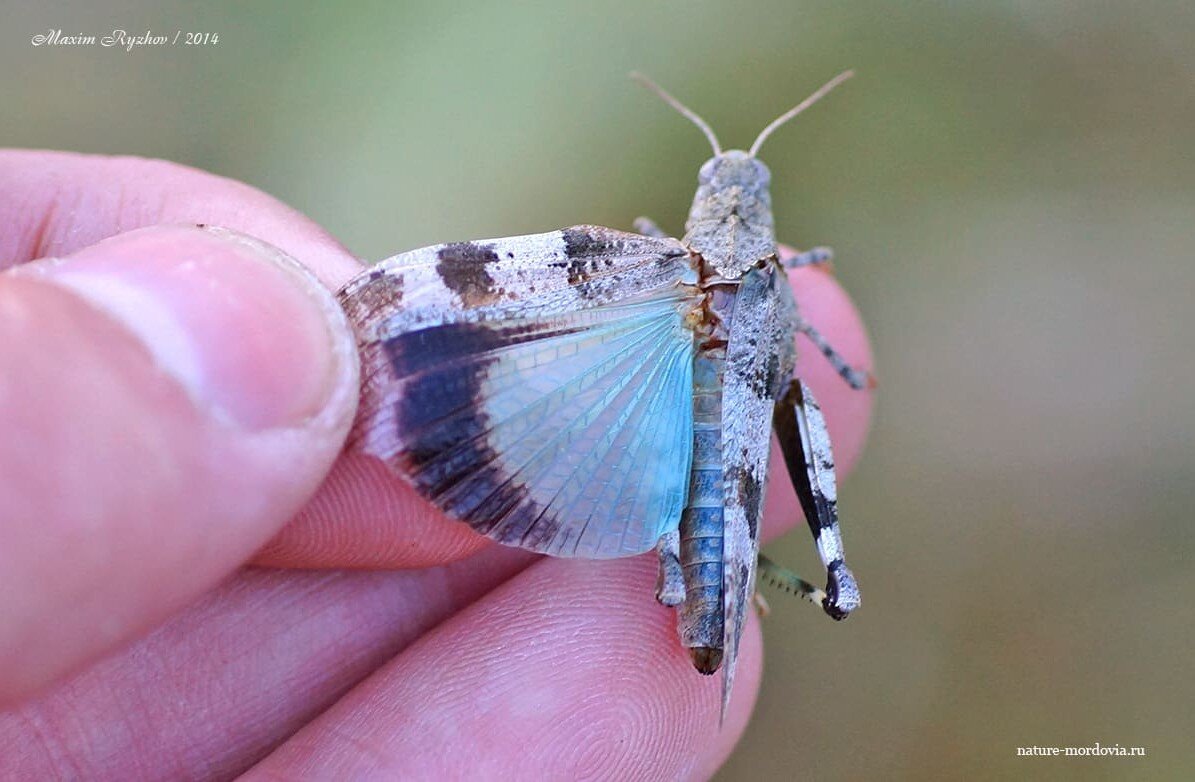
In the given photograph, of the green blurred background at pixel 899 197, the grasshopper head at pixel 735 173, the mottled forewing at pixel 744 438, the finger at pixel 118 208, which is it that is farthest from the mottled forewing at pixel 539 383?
the green blurred background at pixel 899 197

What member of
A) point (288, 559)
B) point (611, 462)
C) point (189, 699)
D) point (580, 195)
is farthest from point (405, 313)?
point (580, 195)

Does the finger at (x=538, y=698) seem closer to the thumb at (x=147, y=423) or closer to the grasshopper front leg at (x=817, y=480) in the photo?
the grasshopper front leg at (x=817, y=480)

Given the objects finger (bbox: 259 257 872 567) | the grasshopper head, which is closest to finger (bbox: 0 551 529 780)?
finger (bbox: 259 257 872 567)

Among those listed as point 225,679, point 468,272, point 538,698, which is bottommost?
point 538,698

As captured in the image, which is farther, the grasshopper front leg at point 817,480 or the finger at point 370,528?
the grasshopper front leg at point 817,480

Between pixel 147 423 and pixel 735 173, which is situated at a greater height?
pixel 735 173

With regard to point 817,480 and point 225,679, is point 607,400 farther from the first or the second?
point 225,679

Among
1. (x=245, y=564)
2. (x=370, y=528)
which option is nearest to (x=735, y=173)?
(x=370, y=528)

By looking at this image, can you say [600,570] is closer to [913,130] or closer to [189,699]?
[189,699]
